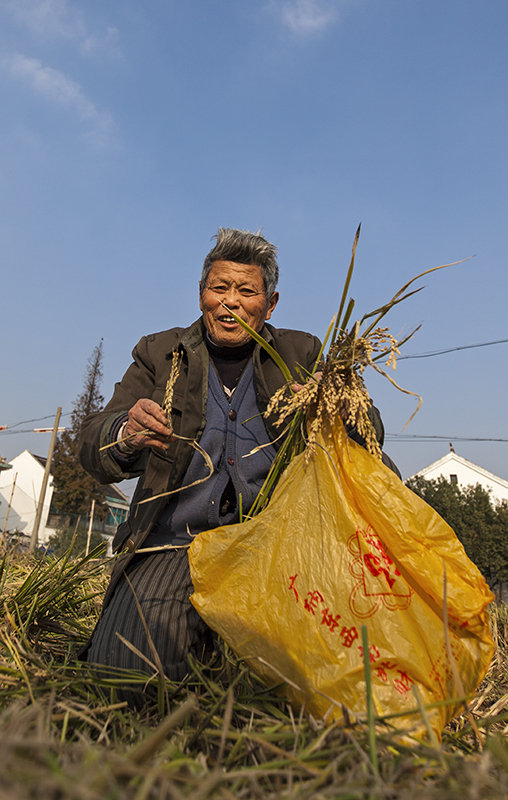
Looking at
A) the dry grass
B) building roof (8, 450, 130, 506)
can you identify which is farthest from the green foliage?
the dry grass

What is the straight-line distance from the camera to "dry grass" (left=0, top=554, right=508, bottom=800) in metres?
0.68

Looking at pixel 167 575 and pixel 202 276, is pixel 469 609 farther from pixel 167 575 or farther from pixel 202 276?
pixel 202 276

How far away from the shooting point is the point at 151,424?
188 centimetres

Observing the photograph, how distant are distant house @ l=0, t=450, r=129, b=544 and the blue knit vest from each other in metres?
33.2

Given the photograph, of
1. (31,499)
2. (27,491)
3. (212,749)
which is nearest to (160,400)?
(212,749)

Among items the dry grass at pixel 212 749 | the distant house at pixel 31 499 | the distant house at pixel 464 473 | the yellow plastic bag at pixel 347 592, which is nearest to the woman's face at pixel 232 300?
the yellow plastic bag at pixel 347 592

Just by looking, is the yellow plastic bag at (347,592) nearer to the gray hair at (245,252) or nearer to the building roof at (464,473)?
the gray hair at (245,252)

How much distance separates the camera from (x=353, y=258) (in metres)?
1.58

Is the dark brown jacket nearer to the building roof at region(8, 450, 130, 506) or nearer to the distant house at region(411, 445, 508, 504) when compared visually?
the distant house at region(411, 445, 508, 504)

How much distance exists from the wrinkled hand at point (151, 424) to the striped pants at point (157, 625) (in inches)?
19.8

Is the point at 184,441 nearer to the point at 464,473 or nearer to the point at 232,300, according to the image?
the point at 232,300

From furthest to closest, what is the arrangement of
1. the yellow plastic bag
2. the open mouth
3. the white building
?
the white building → the open mouth → the yellow plastic bag

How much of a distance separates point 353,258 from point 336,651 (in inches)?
43.3

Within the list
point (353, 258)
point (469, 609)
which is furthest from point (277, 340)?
point (469, 609)
